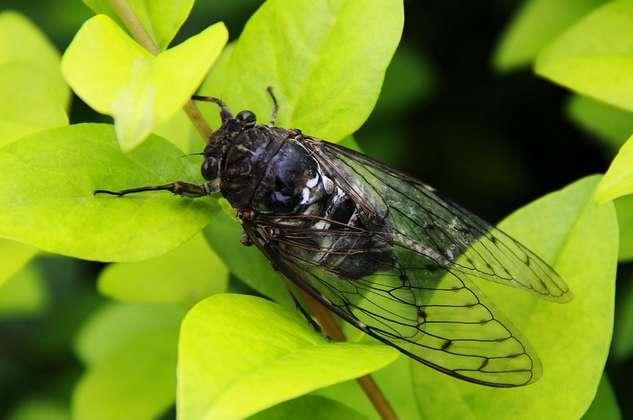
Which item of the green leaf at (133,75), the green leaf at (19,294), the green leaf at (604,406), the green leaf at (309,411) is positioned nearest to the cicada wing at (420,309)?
the green leaf at (309,411)

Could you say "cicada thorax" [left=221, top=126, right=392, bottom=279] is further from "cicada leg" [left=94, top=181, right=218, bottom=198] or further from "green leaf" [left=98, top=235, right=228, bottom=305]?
"green leaf" [left=98, top=235, right=228, bottom=305]

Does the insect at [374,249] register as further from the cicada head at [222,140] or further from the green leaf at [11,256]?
the green leaf at [11,256]

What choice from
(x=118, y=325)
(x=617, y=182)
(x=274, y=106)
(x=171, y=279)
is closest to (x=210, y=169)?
(x=274, y=106)

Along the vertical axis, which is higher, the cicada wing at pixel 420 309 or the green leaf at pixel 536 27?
the green leaf at pixel 536 27

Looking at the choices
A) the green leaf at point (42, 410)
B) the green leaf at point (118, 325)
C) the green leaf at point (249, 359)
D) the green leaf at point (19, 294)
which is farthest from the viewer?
the green leaf at point (42, 410)

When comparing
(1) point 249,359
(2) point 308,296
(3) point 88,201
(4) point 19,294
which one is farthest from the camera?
(4) point 19,294

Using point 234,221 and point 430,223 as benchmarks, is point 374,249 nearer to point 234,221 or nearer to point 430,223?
point 430,223
